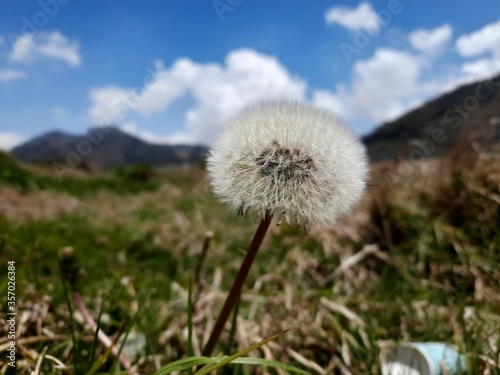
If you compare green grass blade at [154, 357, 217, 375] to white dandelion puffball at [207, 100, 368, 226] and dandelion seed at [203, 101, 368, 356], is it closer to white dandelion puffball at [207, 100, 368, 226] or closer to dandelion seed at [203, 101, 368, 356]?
dandelion seed at [203, 101, 368, 356]

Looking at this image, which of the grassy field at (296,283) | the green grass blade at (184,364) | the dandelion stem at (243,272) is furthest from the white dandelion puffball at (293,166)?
the grassy field at (296,283)

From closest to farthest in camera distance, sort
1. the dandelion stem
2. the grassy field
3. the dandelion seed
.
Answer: the dandelion stem
the dandelion seed
the grassy field

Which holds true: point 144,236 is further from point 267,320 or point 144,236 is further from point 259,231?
point 259,231

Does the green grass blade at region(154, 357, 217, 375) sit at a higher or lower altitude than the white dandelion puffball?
lower

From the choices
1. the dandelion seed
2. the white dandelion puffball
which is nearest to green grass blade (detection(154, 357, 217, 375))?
the dandelion seed

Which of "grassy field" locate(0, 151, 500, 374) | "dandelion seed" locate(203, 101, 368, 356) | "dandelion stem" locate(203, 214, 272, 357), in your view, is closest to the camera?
"dandelion stem" locate(203, 214, 272, 357)

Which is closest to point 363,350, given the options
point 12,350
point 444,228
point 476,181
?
point 12,350

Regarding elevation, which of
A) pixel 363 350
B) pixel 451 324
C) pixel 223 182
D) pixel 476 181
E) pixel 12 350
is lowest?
pixel 12 350

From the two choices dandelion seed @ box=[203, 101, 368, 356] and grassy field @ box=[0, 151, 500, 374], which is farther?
grassy field @ box=[0, 151, 500, 374]
